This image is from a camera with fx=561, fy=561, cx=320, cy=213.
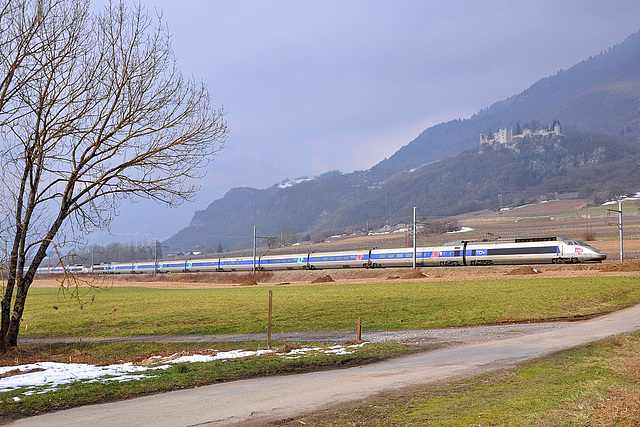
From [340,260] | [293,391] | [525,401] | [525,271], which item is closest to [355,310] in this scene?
[293,391]

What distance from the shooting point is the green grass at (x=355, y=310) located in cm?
2853

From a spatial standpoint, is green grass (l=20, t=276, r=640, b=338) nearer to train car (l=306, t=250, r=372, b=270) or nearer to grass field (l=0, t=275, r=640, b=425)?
grass field (l=0, t=275, r=640, b=425)

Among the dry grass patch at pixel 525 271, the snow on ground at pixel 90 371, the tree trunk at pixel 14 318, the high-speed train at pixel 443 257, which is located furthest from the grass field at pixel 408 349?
the high-speed train at pixel 443 257

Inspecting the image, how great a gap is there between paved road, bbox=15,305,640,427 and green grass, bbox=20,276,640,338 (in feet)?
28.4

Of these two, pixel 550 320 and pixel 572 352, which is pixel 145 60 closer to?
pixel 572 352

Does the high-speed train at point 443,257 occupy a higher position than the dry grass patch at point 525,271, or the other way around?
the high-speed train at point 443,257

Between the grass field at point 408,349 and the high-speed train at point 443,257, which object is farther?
the high-speed train at point 443,257

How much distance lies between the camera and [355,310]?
33500 mm

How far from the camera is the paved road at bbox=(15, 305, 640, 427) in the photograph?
10.9m

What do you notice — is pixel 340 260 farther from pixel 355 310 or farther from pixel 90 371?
pixel 90 371

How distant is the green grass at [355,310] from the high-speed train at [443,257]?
749 inches

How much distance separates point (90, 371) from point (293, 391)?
22.0ft

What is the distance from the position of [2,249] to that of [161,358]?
6.18 m

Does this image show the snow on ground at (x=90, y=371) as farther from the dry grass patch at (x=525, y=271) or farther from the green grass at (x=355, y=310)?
the dry grass patch at (x=525, y=271)
